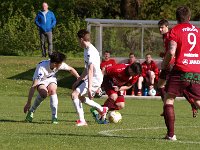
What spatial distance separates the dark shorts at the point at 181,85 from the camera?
1266 cm

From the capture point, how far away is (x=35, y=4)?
49.6 metres

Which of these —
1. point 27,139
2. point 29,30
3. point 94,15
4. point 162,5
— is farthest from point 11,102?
point 162,5

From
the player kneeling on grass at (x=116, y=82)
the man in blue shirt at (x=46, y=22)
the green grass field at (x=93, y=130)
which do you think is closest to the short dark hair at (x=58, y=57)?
the green grass field at (x=93, y=130)

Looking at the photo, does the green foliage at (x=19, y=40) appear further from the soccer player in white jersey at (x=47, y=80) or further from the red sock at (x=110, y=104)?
the soccer player in white jersey at (x=47, y=80)

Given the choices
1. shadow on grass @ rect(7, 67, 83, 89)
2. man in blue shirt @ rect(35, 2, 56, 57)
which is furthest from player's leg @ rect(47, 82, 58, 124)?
man in blue shirt @ rect(35, 2, 56, 57)

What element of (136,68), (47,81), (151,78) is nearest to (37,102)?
(47,81)

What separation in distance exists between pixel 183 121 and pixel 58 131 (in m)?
4.53

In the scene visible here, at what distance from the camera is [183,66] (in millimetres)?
12680

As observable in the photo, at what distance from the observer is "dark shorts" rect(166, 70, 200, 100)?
1266 cm

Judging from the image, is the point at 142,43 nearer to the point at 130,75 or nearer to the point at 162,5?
the point at 130,75

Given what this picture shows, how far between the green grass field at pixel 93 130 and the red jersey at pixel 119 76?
2.74 feet

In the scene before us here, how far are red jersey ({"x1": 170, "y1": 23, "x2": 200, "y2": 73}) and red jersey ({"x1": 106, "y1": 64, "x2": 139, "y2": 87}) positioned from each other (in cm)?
433

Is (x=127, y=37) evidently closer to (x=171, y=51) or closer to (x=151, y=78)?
(x=151, y=78)

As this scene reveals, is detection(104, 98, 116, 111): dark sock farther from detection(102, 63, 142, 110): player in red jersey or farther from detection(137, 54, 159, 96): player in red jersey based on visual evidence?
detection(137, 54, 159, 96): player in red jersey
